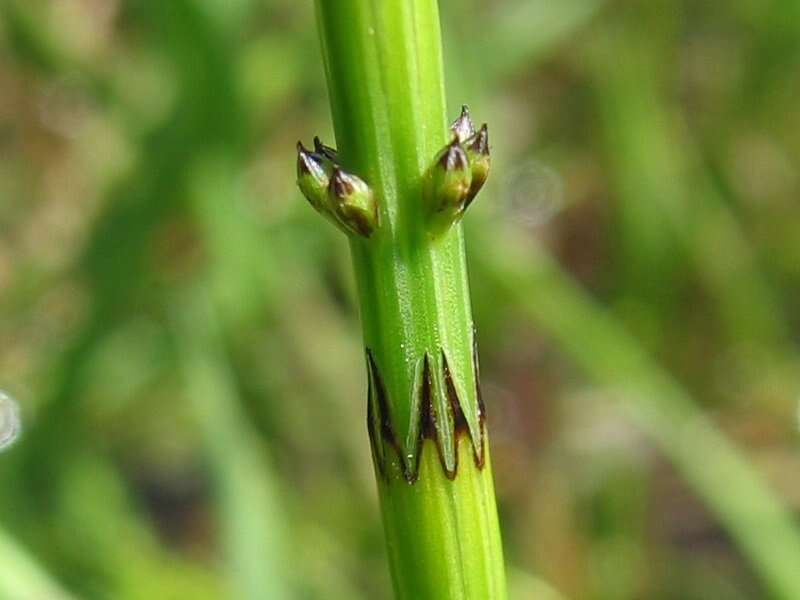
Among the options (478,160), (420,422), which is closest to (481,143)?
(478,160)

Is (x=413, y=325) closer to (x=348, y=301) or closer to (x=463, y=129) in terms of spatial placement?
(x=463, y=129)

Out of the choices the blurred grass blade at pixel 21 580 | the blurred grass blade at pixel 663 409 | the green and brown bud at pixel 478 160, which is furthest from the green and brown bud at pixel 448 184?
the blurred grass blade at pixel 663 409

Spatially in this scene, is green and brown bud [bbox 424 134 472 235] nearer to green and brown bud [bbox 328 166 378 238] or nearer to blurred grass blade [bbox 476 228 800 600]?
green and brown bud [bbox 328 166 378 238]

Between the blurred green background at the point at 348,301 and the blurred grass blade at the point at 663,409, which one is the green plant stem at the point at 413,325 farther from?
the blurred grass blade at the point at 663,409

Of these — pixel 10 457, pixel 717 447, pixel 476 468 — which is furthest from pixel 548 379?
pixel 476 468

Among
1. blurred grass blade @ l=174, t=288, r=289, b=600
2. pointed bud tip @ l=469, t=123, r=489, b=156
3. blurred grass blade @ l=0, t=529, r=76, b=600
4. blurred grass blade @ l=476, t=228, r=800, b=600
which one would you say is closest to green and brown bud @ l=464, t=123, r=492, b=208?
pointed bud tip @ l=469, t=123, r=489, b=156

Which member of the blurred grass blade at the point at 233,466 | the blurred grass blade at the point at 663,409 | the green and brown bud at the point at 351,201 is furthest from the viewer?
the blurred grass blade at the point at 663,409
